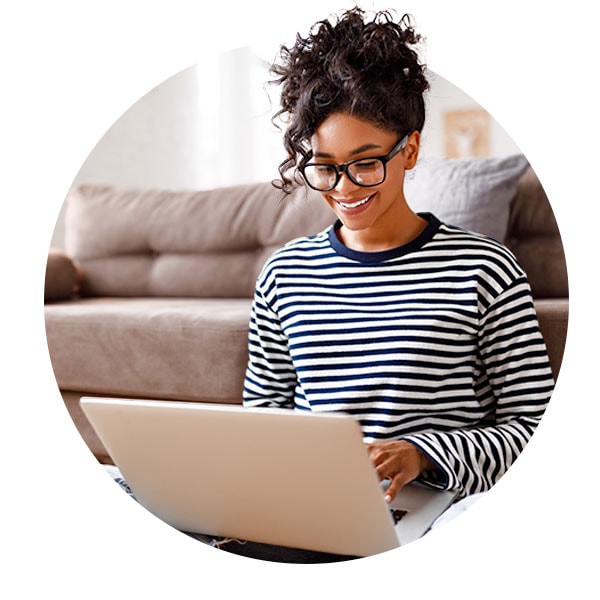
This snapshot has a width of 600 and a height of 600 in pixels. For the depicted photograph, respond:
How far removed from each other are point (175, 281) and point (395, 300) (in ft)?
3.72

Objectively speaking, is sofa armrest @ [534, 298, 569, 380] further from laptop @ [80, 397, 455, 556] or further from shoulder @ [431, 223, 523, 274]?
laptop @ [80, 397, 455, 556]

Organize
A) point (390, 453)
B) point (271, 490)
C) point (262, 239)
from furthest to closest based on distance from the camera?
point (262, 239), point (390, 453), point (271, 490)

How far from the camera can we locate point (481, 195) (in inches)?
56.8

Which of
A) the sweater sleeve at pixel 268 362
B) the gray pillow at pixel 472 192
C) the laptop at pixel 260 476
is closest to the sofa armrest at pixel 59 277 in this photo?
the sweater sleeve at pixel 268 362

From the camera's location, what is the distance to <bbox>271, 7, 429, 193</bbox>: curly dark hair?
1.07m

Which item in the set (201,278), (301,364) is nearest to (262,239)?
(201,278)

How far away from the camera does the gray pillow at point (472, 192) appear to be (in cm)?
144

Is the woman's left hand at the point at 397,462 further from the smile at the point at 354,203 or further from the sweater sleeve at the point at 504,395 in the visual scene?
the smile at the point at 354,203

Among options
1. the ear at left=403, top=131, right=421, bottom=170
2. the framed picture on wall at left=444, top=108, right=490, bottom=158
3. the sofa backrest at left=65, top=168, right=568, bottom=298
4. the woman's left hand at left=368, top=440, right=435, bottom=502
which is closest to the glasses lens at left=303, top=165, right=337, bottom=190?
the ear at left=403, top=131, right=421, bottom=170

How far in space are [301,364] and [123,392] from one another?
0.69 metres

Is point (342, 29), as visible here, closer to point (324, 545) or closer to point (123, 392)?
point (324, 545)

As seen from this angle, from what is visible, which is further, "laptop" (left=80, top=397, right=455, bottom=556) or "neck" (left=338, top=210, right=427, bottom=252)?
"neck" (left=338, top=210, right=427, bottom=252)

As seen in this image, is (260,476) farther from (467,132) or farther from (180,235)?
(467,132)

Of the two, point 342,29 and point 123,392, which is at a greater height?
point 342,29
